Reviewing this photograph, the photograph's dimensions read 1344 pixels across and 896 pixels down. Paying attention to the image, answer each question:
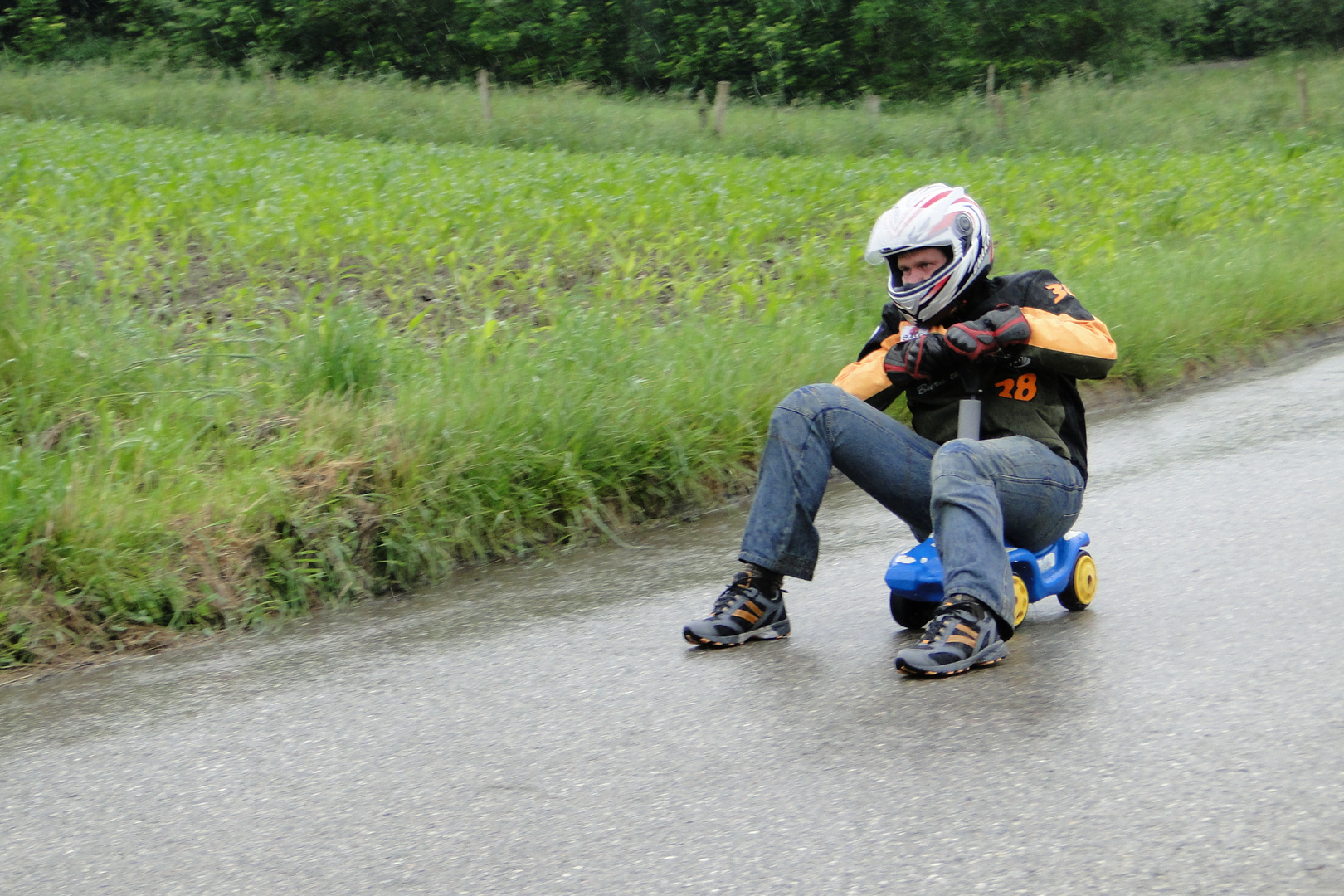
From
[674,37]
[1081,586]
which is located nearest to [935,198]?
[1081,586]

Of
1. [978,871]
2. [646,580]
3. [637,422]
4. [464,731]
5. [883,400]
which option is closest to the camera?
[978,871]

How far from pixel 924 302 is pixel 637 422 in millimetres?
2378

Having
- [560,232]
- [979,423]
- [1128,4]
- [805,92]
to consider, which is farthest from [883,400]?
[1128,4]

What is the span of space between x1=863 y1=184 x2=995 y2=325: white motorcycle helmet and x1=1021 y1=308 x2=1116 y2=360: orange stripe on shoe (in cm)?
24

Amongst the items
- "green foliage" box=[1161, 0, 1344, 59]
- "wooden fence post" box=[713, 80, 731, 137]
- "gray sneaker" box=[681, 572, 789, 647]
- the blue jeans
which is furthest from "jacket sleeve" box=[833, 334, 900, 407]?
"green foliage" box=[1161, 0, 1344, 59]

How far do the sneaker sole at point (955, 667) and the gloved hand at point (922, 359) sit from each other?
83 centimetres

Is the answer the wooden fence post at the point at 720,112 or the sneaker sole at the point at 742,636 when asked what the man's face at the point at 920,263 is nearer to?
the sneaker sole at the point at 742,636

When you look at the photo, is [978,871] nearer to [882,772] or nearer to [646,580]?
[882,772]

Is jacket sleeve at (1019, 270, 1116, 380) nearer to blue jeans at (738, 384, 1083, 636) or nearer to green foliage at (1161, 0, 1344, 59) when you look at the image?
blue jeans at (738, 384, 1083, 636)

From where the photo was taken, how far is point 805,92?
46.6 metres

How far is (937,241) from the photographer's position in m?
4.05

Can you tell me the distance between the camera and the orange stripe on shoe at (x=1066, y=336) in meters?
3.91

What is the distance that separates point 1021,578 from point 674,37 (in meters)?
46.1

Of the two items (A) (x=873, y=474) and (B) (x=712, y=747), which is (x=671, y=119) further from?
(B) (x=712, y=747)
